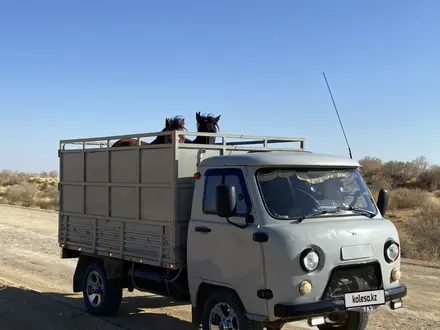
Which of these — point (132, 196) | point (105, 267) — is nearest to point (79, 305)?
point (105, 267)

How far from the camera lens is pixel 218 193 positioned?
5.85 meters

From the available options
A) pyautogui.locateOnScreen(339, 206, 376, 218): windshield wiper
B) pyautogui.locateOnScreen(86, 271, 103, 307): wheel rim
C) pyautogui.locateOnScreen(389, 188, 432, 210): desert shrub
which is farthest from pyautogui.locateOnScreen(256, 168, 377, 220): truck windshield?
pyautogui.locateOnScreen(389, 188, 432, 210): desert shrub

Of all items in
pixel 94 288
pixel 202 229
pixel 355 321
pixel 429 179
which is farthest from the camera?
pixel 429 179

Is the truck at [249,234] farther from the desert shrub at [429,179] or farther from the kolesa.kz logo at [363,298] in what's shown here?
the desert shrub at [429,179]

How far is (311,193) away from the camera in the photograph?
6215mm

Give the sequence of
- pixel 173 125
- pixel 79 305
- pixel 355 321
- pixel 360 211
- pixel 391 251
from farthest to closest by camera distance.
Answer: pixel 79 305, pixel 173 125, pixel 355 321, pixel 360 211, pixel 391 251

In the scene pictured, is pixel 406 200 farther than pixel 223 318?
Yes

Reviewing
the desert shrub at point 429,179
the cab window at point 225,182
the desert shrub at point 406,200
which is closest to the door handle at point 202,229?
the cab window at point 225,182

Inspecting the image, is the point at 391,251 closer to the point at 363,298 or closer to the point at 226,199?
the point at 363,298

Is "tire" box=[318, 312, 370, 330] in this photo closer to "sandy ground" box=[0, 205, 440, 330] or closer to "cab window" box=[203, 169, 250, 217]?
"sandy ground" box=[0, 205, 440, 330]

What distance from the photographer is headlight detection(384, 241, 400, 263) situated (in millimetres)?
6094

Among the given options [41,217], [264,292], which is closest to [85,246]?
[264,292]

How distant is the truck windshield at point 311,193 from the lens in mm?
6000

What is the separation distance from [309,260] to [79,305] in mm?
5278
